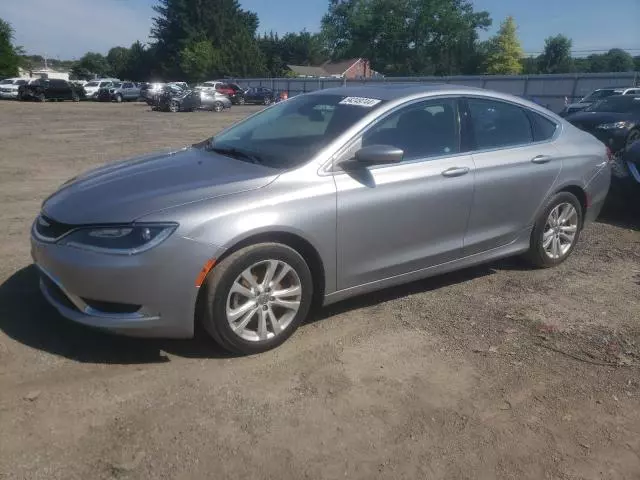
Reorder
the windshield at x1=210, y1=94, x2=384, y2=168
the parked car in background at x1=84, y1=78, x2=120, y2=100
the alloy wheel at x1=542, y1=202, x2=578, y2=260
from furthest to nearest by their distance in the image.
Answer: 1. the parked car in background at x1=84, y1=78, x2=120, y2=100
2. the alloy wheel at x1=542, y1=202, x2=578, y2=260
3. the windshield at x1=210, y1=94, x2=384, y2=168

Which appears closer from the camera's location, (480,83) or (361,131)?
(361,131)

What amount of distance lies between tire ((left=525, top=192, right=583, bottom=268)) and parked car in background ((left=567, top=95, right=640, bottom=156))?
23.8 ft

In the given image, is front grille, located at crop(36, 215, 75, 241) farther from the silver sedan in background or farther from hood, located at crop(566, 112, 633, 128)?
hood, located at crop(566, 112, 633, 128)

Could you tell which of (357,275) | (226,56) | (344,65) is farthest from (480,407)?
(344,65)

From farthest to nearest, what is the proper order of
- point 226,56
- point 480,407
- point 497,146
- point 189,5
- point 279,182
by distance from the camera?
point 189,5
point 226,56
point 497,146
point 279,182
point 480,407

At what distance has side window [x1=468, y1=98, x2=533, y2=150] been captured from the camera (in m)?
4.56

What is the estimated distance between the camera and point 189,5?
74.8 metres

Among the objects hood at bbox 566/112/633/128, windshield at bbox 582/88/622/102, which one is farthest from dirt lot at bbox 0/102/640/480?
windshield at bbox 582/88/622/102

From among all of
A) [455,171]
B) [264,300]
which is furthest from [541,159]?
[264,300]

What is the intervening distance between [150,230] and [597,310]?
10.8ft

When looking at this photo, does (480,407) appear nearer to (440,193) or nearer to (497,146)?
(440,193)

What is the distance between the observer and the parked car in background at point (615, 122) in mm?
12125

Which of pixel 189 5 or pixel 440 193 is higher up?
pixel 189 5

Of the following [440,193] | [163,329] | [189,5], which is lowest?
[163,329]
